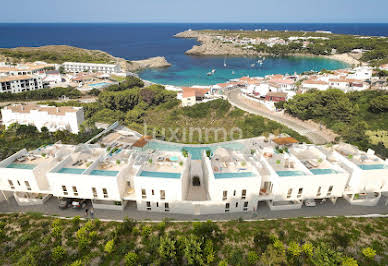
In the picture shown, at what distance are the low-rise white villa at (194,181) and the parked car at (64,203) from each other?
99 centimetres

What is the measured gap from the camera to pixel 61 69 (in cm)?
8688

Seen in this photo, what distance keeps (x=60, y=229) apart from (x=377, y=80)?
69070mm

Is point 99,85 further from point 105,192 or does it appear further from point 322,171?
point 322,171

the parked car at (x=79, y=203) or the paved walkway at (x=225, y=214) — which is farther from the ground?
the parked car at (x=79, y=203)

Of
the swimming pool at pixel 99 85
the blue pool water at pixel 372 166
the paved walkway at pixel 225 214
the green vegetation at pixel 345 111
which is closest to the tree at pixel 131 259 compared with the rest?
the paved walkway at pixel 225 214

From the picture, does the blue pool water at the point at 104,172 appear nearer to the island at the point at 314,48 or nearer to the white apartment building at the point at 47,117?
the white apartment building at the point at 47,117

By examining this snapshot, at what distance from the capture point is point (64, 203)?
68.5 feet

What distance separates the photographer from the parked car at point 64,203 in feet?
68.4

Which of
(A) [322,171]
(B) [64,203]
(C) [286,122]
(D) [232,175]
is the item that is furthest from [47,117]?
(C) [286,122]

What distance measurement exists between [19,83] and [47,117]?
3000 centimetres

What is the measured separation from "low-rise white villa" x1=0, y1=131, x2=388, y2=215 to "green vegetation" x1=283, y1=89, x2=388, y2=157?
56.5 ft

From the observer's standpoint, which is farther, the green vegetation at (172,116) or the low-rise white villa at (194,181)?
the green vegetation at (172,116)

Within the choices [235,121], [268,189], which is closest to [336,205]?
[268,189]

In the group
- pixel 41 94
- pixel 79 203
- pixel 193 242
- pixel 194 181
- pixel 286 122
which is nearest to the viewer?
pixel 193 242
